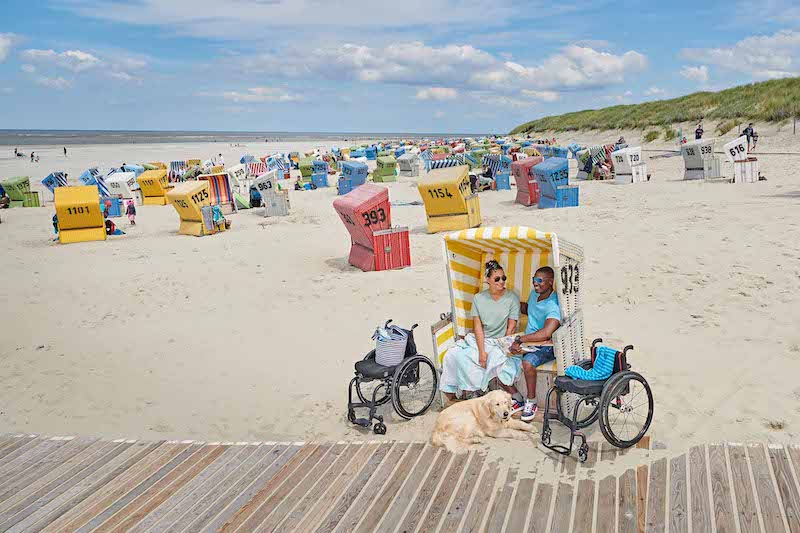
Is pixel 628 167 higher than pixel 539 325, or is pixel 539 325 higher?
pixel 628 167

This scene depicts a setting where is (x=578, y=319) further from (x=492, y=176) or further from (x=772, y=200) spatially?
(x=492, y=176)

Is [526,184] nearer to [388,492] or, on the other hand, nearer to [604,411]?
[604,411]

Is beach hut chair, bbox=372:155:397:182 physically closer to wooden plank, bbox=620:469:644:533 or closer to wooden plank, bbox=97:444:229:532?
wooden plank, bbox=97:444:229:532

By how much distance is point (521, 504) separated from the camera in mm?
4297

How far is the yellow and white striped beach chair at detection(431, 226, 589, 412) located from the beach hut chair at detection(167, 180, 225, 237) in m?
13.3

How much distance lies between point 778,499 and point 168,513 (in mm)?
4052

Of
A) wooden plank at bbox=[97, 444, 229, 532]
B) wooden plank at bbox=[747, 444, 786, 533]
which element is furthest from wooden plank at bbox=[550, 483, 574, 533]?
wooden plank at bbox=[97, 444, 229, 532]

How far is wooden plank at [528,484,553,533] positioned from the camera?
13.2 feet

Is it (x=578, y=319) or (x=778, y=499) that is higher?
(x=578, y=319)

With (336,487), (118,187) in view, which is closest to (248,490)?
(336,487)

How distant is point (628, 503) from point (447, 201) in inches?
492

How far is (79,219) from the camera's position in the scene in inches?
Answer: 711

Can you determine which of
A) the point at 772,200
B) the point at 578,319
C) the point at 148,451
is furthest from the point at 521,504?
the point at 772,200

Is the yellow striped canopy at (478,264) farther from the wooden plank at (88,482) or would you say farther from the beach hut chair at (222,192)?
the beach hut chair at (222,192)
